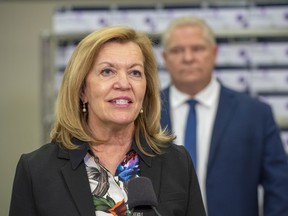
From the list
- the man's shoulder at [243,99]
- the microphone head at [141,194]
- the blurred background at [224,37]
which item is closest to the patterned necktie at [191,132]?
the man's shoulder at [243,99]

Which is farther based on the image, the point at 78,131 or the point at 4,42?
the point at 4,42

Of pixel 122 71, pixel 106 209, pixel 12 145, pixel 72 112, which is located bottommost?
pixel 12 145

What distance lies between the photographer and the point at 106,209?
1578 millimetres

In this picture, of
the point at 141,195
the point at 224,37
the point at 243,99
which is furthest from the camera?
the point at 224,37

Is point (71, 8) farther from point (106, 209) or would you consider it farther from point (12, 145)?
point (106, 209)

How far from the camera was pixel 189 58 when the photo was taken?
2.72 meters

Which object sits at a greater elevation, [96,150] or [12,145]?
[96,150]

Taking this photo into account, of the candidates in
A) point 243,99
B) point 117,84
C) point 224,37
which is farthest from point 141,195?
point 224,37

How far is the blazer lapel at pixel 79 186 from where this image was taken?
1.55 m

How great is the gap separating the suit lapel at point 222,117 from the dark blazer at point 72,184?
0.82 m

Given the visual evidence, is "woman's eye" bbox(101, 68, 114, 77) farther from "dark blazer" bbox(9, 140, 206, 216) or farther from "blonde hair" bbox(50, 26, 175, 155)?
"dark blazer" bbox(9, 140, 206, 216)

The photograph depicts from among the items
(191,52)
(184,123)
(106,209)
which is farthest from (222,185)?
(106,209)

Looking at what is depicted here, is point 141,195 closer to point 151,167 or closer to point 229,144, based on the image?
point 151,167

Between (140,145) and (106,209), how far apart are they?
0.25 meters
